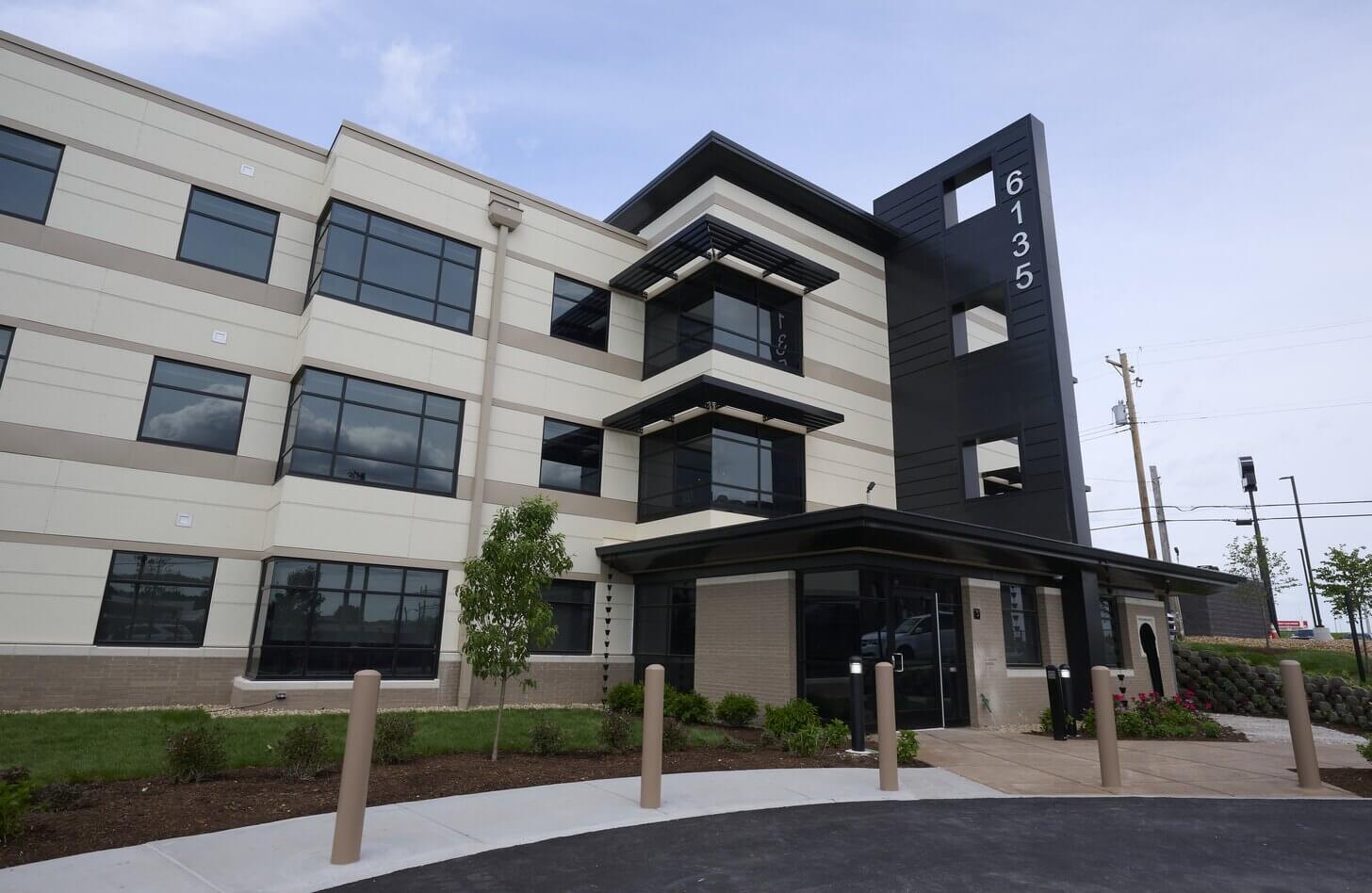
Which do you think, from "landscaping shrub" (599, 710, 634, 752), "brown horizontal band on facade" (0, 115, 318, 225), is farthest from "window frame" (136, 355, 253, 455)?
"landscaping shrub" (599, 710, 634, 752)

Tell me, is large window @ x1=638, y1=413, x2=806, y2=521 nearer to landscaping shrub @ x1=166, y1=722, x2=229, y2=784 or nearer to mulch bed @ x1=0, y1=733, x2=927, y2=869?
mulch bed @ x1=0, y1=733, x2=927, y2=869

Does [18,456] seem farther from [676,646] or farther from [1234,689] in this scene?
[1234,689]

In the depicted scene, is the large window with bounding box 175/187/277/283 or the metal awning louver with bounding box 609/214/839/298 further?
the metal awning louver with bounding box 609/214/839/298

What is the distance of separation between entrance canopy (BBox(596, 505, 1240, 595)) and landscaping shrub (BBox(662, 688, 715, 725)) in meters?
2.64

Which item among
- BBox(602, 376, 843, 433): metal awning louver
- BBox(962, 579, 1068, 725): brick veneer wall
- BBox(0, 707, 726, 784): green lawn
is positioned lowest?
BBox(0, 707, 726, 784): green lawn

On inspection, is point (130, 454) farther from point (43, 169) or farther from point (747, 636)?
point (747, 636)

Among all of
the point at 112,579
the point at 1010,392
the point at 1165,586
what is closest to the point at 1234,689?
the point at 1165,586

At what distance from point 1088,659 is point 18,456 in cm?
2133

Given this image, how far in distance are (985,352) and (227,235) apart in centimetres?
1865

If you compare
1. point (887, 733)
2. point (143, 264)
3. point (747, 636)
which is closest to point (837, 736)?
point (887, 733)

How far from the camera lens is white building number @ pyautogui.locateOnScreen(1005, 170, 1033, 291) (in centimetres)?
2062

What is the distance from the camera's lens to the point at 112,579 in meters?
14.3

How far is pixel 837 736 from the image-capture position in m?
12.0

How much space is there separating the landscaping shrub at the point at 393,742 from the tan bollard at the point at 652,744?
3.42 metres
